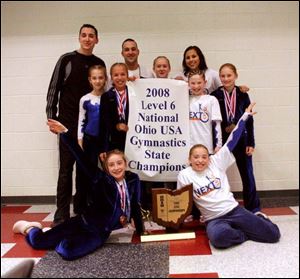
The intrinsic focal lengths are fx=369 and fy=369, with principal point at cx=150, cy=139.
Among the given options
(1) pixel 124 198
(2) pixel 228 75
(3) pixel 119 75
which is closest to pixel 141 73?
(3) pixel 119 75

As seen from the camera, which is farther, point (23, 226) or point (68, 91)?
point (68, 91)

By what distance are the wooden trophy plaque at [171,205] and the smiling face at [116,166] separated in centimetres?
29

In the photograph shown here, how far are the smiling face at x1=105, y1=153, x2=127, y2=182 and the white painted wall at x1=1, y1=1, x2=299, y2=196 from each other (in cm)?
130

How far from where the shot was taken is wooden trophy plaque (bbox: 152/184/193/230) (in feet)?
9.07

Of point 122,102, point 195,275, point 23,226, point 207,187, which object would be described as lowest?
point 195,275

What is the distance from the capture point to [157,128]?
319cm

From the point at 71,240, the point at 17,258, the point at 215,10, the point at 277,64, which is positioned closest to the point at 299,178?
the point at 277,64

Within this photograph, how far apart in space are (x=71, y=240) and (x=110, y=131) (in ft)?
3.21

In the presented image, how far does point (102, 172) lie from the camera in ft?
9.41

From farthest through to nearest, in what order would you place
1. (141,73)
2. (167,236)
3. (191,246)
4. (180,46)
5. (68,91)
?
(180,46), (141,73), (68,91), (167,236), (191,246)

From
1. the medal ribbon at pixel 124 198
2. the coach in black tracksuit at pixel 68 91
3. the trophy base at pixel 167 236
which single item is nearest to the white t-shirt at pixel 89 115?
the coach in black tracksuit at pixel 68 91

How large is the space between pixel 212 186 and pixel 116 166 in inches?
29.6

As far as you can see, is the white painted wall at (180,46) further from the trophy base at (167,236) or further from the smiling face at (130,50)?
the trophy base at (167,236)

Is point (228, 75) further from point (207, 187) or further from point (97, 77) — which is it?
point (97, 77)
